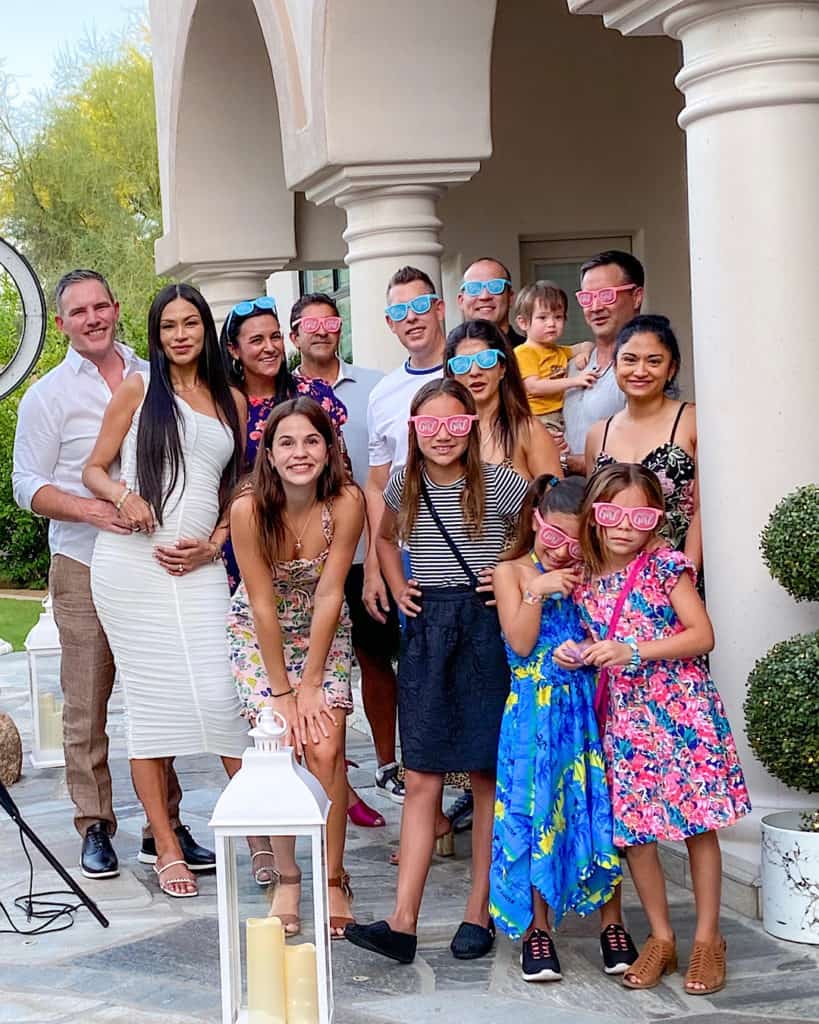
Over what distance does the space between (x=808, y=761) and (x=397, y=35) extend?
3.99 meters

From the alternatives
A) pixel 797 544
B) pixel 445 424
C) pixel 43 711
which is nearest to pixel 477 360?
pixel 445 424

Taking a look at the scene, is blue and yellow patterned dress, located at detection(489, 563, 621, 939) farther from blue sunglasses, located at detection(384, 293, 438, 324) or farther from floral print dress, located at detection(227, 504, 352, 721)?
blue sunglasses, located at detection(384, 293, 438, 324)

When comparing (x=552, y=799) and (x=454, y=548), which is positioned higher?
(x=454, y=548)

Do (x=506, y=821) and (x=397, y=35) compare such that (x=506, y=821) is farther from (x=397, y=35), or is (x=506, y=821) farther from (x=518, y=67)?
(x=518, y=67)

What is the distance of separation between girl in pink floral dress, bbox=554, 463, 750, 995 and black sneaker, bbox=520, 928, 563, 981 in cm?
19

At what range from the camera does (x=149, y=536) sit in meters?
4.77

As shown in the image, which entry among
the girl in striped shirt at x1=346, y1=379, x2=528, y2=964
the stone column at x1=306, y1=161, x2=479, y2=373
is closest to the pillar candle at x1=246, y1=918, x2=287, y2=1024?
the girl in striped shirt at x1=346, y1=379, x2=528, y2=964

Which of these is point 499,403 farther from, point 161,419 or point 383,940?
point 383,940

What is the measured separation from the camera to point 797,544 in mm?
3943

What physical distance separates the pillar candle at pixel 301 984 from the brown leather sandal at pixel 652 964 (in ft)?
3.14

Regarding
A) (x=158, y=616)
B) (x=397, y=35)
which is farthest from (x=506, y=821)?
(x=397, y=35)

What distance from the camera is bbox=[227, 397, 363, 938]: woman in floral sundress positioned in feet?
Answer: 13.9

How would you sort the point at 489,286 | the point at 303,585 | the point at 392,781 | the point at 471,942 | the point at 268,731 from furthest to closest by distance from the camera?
the point at 392,781 → the point at 489,286 → the point at 303,585 → the point at 471,942 → the point at 268,731

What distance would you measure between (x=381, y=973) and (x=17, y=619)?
11.6 metres
